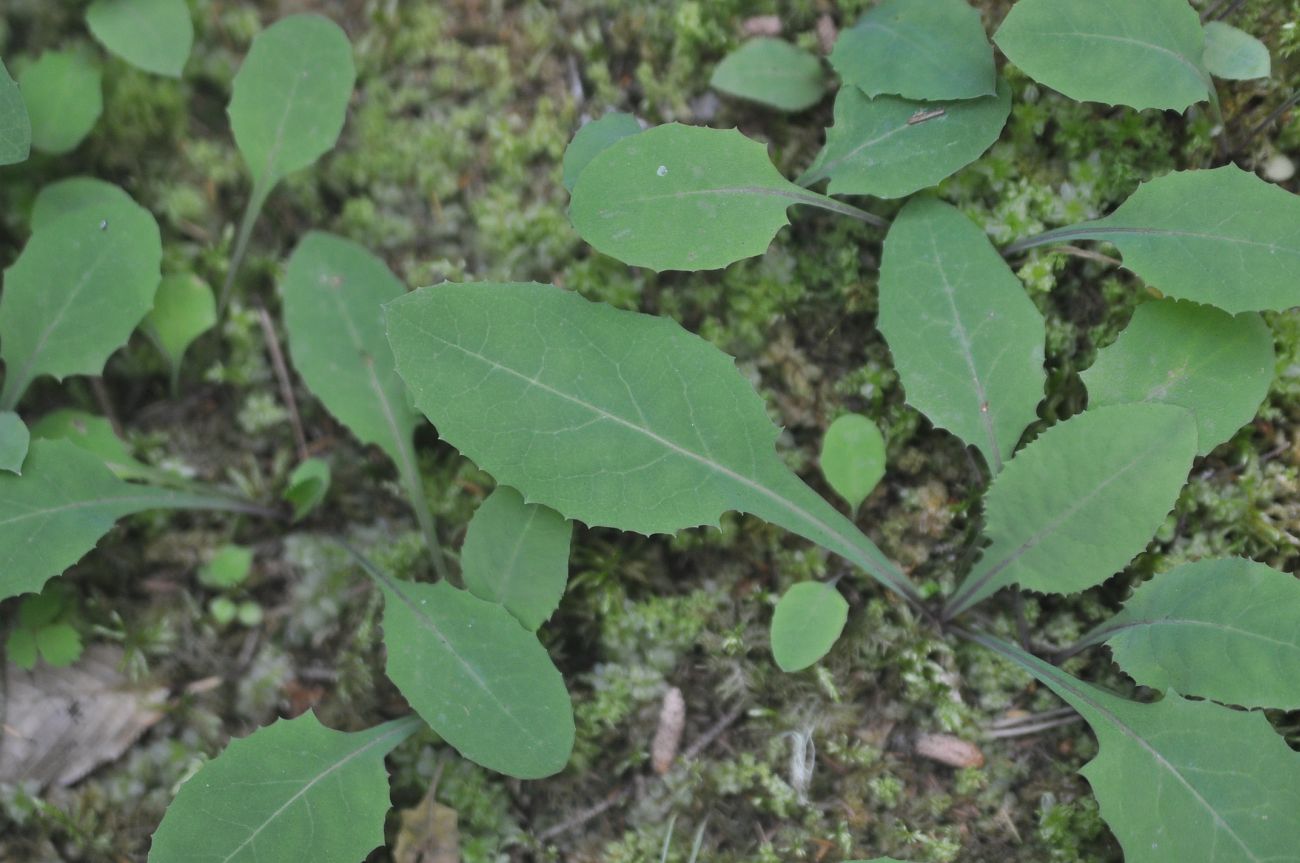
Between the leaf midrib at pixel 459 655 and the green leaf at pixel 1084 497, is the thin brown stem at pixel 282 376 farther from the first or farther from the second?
the green leaf at pixel 1084 497

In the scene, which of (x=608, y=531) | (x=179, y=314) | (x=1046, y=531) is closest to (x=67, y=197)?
(x=179, y=314)

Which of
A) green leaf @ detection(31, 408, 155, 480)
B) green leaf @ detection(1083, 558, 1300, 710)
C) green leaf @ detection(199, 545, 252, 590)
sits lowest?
green leaf @ detection(199, 545, 252, 590)

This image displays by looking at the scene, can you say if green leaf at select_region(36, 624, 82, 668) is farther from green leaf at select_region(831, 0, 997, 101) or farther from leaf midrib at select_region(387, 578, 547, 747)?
green leaf at select_region(831, 0, 997, 101)

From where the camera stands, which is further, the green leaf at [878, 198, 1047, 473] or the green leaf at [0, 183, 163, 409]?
the green leaf at [0, 183, 163, 409]

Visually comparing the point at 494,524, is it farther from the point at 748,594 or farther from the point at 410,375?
the point at 748,594

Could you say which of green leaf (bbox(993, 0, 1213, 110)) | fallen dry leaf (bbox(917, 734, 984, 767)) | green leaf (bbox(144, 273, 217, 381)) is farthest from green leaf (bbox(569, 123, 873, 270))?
fallen dry leaf (bbox(917, 734, 984, 767))

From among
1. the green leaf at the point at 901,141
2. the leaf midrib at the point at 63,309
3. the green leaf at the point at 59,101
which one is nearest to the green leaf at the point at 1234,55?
the green leaf at the point at 901,141
